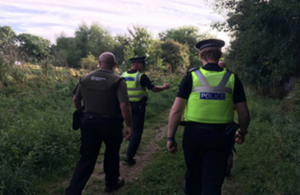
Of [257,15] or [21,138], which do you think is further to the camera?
[257,15]

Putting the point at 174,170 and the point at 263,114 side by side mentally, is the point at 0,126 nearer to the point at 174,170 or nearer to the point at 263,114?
the point at 174,170

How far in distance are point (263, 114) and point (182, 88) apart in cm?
611

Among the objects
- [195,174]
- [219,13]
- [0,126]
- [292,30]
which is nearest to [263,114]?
[292,30]

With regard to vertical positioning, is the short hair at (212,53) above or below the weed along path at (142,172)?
above

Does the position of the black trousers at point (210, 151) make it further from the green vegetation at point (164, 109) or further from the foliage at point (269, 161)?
the foliage at point (269, 161)

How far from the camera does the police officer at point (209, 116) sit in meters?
2.21

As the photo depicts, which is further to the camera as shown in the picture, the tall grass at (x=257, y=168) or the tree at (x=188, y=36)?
the tree at (x=188, y=36)

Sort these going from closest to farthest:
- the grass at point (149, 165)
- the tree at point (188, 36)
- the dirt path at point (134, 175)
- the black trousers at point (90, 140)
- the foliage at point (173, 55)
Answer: the black trousers at point (90, 140) → the grass at point (149, 165) → the dirt path at point (134, 175) → the foliage at point (173, 55) → the tree at point (188, 36)

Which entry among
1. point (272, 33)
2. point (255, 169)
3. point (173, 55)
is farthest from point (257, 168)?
point (173, 55)

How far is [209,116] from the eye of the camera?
2.25 m

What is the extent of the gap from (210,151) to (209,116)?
0.36 metres

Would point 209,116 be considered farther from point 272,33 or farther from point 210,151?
point 272,33

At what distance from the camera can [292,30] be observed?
297 inches

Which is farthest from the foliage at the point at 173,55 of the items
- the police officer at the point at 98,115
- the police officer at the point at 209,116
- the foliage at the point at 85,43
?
the police officer at the point at 209,116
